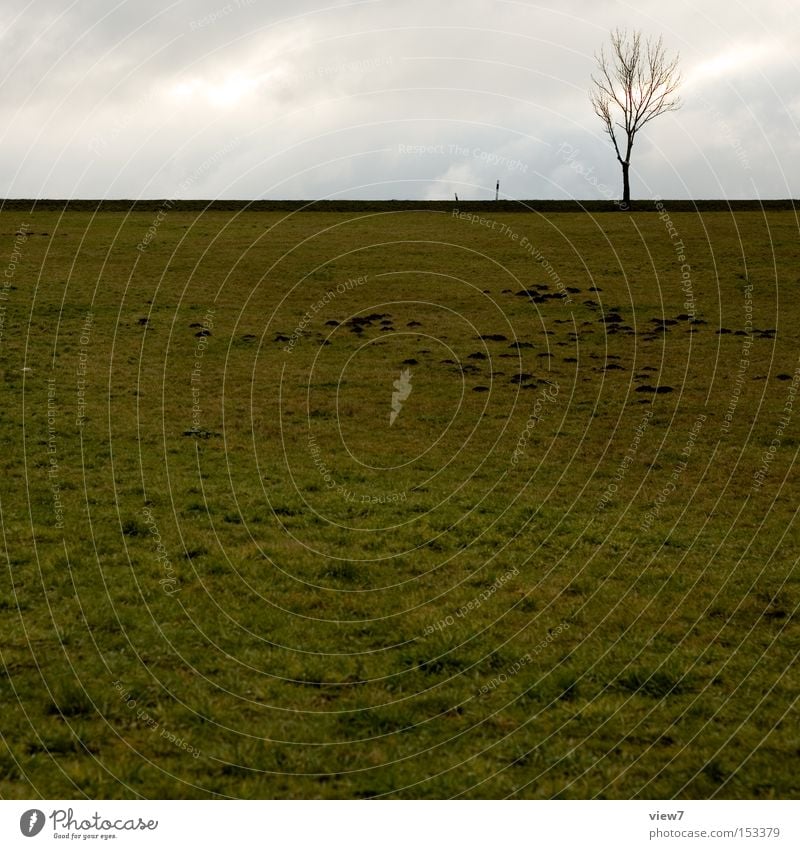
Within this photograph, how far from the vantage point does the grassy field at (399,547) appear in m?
8.52

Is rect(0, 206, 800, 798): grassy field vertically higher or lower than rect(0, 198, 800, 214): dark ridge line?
lower

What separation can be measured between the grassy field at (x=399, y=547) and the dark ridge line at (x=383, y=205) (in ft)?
107

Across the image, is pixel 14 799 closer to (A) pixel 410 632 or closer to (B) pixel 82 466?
(A) pixel 410 632

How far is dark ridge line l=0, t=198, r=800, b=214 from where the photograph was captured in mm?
62969

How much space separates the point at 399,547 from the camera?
1362 centimetres

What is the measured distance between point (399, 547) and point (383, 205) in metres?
57.2

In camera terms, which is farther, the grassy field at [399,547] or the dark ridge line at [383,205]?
the dark ridge line at [383,205]

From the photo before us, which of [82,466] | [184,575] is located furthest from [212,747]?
[82,466]

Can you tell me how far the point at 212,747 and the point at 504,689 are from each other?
3.36 meters

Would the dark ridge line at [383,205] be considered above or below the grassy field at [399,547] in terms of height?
above

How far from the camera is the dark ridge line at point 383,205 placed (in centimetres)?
6297

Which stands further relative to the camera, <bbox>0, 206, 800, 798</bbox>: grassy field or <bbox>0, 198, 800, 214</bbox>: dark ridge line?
<bbox>0, 198, 800, 214</bbox>: dark ridge line

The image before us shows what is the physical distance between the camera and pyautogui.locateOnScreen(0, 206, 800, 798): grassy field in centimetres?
852

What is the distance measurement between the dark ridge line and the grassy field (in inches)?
1280
